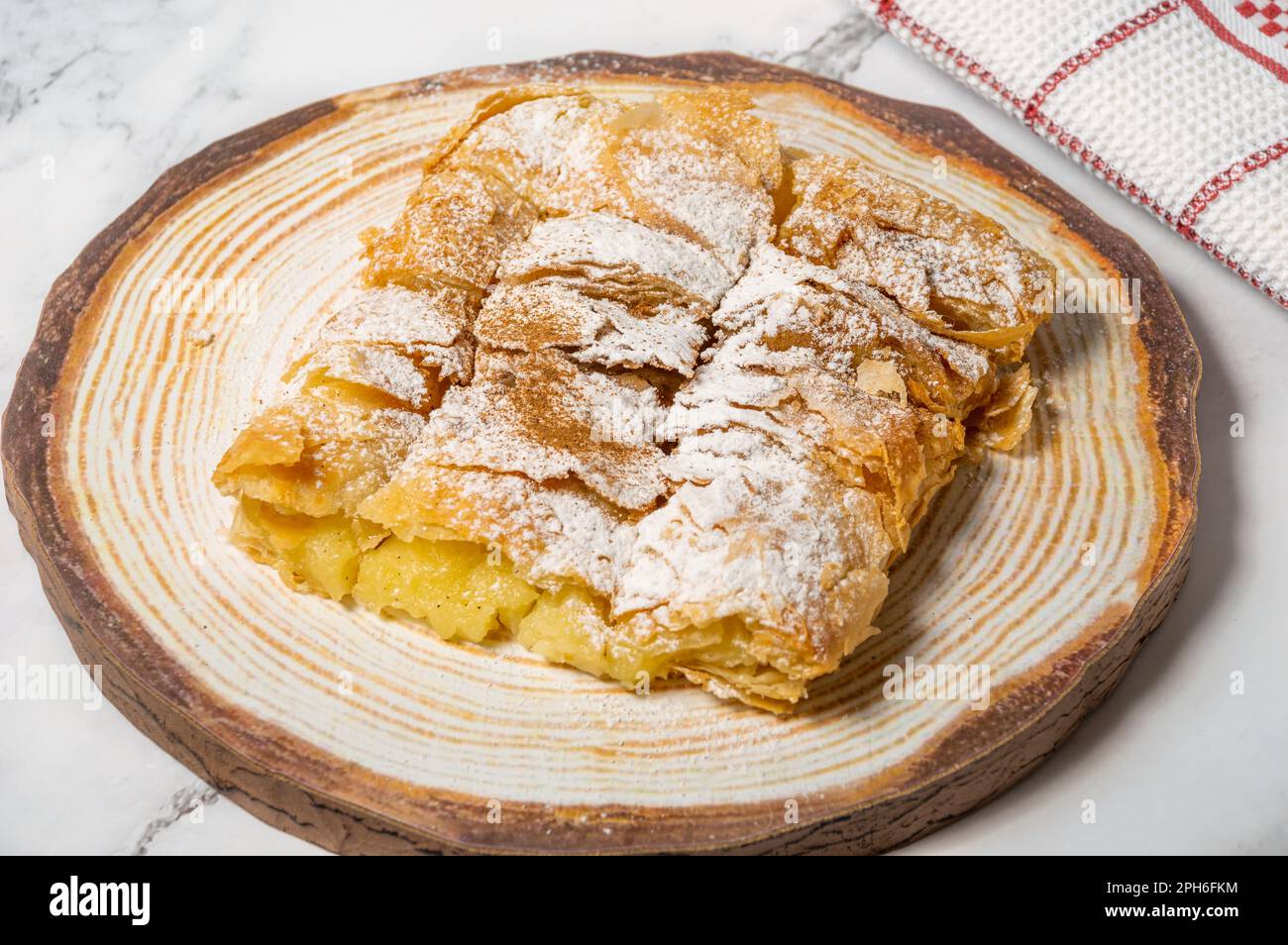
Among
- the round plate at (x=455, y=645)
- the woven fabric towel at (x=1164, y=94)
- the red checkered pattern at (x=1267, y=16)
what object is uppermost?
the red checkered pattern at (x=1267, y=16)

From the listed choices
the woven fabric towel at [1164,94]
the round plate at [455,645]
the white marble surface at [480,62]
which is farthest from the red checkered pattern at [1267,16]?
the round plate at [455,645]

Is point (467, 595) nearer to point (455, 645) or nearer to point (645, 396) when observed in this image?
point (455, 645)

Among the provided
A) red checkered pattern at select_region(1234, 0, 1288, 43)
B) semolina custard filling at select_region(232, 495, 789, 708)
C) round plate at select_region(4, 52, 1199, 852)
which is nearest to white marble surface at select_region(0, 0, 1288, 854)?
round plate at select_region(4, 52, 1199, 852)

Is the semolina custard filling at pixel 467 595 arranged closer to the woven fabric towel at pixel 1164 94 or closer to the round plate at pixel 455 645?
the round plate at pixel 455 645

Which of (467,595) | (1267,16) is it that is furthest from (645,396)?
(1267,16)

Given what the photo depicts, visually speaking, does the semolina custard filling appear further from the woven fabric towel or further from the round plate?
the woven fabric towel

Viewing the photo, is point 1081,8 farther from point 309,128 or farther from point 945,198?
point 309,128

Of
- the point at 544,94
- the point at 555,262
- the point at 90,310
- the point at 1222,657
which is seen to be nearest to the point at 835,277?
the point at 555,262
